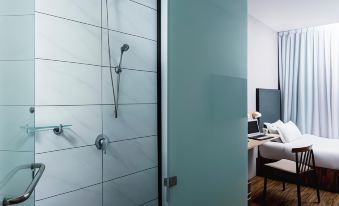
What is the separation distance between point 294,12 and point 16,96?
4193 millimetres

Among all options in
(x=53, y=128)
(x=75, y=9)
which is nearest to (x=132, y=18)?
(x=75, y=9)

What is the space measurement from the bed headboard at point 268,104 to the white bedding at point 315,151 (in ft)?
1.64

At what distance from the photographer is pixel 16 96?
103 centimetres

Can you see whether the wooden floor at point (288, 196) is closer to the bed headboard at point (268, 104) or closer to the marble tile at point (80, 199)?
the bed headboard at point (268, 104)

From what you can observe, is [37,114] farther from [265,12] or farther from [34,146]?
[265,12]

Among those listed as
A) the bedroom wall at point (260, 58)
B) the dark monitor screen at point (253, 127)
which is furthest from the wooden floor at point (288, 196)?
the bedroom wall at point (260, 58)

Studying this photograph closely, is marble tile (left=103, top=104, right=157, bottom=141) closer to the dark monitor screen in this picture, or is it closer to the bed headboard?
the dark monitor screen

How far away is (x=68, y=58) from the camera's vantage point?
1.23 metres

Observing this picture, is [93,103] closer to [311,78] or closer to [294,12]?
[294,12]

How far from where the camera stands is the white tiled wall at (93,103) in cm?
116

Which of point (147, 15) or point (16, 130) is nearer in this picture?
point (16, 130)

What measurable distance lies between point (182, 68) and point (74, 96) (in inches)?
22.9

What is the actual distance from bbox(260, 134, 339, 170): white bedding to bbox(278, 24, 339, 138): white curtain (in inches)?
26.4

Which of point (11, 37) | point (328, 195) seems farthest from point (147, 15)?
point (328, 195)
